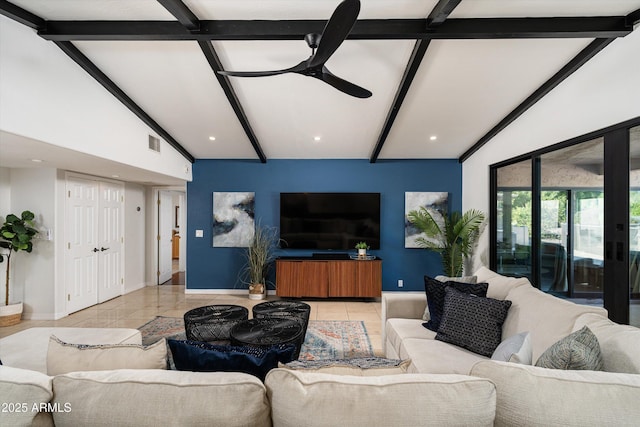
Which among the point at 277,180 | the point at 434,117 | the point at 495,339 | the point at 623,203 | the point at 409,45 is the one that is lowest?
the point at 495,339

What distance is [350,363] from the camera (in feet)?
3.83

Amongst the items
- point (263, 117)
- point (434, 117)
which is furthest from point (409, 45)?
point (263, 117)

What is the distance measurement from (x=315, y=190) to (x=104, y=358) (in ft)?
15.5

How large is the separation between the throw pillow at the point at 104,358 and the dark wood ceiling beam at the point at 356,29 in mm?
2481

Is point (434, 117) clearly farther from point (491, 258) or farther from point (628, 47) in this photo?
point (491, 258)

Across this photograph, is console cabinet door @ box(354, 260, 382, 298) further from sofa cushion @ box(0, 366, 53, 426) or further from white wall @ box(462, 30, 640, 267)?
sofa cushion @ box(0, 366, 53, 426)

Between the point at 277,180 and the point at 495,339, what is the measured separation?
435cm

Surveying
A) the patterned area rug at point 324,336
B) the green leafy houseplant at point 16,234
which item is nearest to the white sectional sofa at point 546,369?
the patterned area rug at point 324,336

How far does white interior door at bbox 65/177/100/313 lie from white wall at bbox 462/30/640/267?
6031mm

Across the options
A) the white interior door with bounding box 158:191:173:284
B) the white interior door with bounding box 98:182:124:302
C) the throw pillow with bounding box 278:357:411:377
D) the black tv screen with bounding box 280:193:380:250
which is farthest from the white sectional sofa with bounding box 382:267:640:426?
the white interior door with bounding box 158:191:173:284

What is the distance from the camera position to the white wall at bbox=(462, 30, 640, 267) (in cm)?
248

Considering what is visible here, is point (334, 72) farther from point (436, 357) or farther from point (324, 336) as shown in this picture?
point (324, 336)

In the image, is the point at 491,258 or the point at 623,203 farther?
the point at 491,258

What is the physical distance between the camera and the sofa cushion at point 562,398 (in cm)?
93
